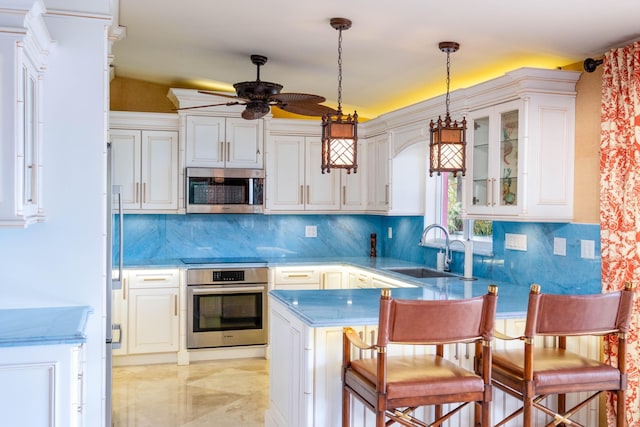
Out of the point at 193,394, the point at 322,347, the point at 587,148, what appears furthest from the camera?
the point at 193,394

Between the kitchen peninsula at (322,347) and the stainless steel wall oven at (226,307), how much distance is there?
1752mm

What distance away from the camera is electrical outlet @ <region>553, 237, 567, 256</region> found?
3654mm

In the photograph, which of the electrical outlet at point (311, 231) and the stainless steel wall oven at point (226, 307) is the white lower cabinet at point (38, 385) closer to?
the stainless steel wall oven at point (226, 307)

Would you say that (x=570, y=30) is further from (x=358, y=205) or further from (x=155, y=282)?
(x=155, y=282)

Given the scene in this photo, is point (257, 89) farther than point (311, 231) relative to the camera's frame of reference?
No

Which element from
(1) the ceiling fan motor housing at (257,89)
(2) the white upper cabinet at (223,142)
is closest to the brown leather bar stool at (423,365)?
(1) the ceiling fan motor housing at (257,89)

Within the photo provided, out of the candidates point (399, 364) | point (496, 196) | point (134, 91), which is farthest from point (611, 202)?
point (134, 91)

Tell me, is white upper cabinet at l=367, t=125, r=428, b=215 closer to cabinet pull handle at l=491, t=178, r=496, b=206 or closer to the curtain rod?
cabinet pull handle at l=491, t=178, r=496, b=206

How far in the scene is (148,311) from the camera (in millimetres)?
5086

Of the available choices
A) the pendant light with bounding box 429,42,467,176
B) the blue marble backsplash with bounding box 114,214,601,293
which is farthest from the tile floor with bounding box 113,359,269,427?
the pendant light with bounding box 429,42,467,176

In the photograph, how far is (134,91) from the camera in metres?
5.70

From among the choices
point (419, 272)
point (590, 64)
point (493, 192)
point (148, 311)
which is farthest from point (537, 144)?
point (148, 311)

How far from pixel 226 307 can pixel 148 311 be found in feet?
2.24

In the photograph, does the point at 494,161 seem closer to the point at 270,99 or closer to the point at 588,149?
the point at 588,149
